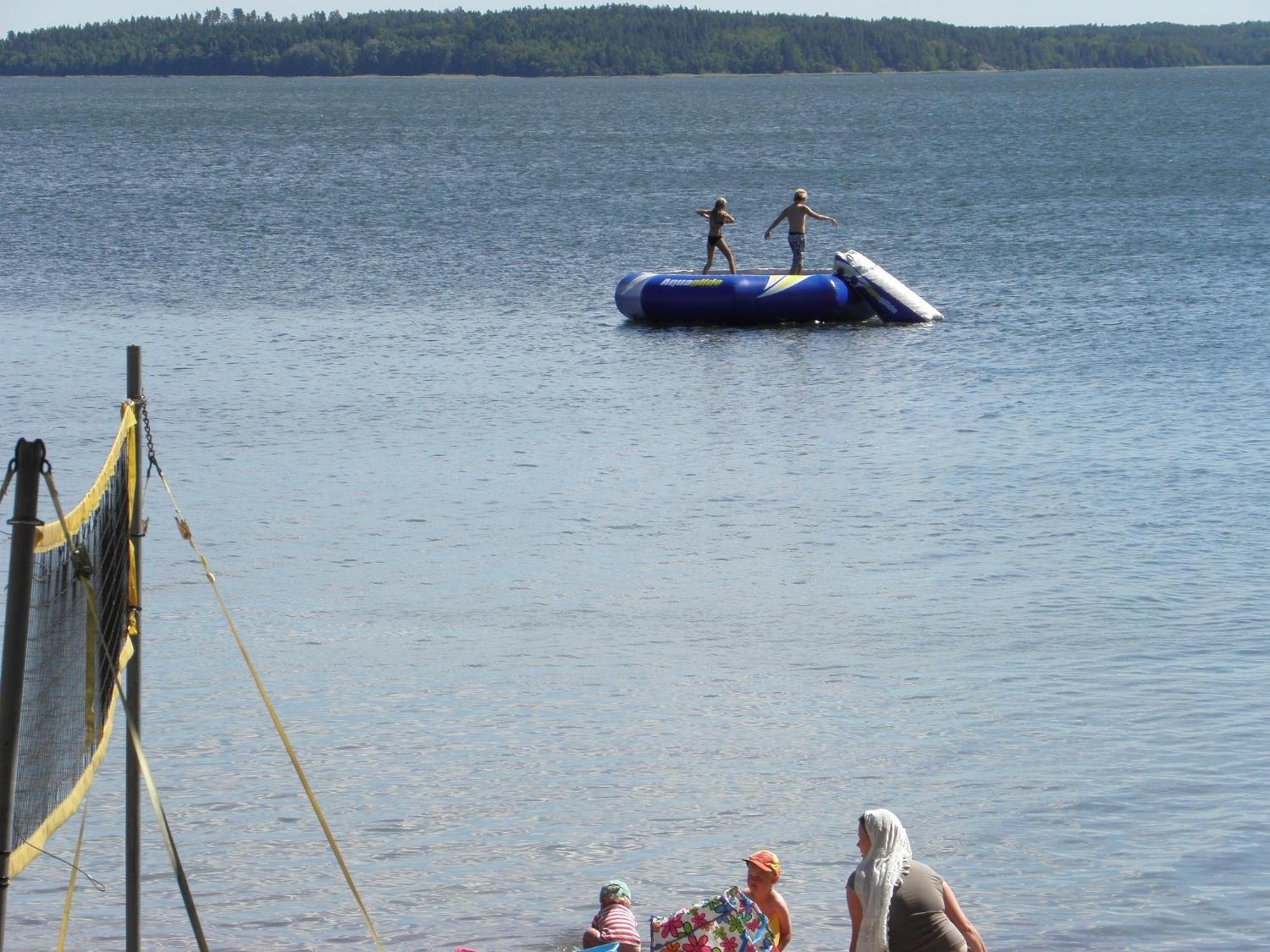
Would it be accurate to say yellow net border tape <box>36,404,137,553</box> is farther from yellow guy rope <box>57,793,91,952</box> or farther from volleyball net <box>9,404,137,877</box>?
yellow guy rope <box>57,793,91,952</box>

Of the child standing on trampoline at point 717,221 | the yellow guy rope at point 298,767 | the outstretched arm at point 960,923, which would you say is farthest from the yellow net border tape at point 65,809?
the child standing on trampoline at point 717,221

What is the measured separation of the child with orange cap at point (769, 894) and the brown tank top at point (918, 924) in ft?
2.41

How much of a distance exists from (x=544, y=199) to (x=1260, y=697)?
4553 centimetres

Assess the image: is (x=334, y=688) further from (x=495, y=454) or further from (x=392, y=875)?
(x=495, y=454)

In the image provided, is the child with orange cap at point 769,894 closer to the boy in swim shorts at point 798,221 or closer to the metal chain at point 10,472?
the metal chain at point 10,472

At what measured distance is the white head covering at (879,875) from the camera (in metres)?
5.90

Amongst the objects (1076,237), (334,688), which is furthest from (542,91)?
(334,688)

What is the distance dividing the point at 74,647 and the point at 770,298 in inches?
816

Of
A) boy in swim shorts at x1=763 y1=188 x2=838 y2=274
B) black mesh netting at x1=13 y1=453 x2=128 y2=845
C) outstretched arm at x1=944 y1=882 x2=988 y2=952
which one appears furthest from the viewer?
boy in swim shorts at x1=763 y1=188 x2=838 y2=274

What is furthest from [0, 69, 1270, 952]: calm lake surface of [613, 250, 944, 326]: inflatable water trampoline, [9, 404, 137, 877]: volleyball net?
[9, 404, 137, 877]: volleyball net

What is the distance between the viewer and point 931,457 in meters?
17.1

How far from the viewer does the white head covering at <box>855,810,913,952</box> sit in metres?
5.90

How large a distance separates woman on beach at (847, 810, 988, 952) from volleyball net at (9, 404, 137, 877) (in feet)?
8.76

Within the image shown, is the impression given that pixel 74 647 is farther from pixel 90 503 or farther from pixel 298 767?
pixel 298 767
